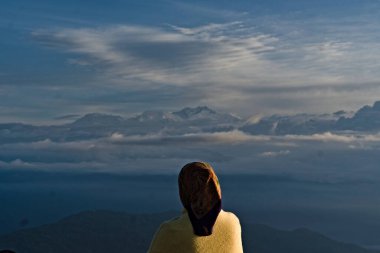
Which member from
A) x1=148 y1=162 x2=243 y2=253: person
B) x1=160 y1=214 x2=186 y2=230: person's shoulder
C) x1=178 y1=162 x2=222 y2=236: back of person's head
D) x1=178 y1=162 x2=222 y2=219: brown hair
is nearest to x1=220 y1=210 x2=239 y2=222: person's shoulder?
x1=148 y1=162 x2=243 y2=253: person

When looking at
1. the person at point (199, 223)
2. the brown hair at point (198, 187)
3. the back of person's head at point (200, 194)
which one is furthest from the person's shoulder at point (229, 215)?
the brown hair at point (198, 187)

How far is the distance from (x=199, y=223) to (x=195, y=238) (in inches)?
12.3

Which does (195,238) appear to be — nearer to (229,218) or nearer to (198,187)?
(229,218)

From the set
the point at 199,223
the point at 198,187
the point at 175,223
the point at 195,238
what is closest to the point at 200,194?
the point at 198,187

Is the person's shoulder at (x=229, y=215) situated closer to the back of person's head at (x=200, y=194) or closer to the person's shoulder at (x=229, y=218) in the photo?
the person's shoulder at (x=229, y=218)

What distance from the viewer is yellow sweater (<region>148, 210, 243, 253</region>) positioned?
13203 mm

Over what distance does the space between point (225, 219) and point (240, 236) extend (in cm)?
46

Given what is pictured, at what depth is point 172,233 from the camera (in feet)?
43.4

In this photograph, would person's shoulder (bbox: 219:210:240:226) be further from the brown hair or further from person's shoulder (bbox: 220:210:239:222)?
the brown hair

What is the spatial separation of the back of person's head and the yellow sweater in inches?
6.2

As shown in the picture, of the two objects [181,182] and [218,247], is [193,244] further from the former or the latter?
[181,182]

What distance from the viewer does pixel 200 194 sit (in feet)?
41.7

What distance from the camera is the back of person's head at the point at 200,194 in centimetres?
1250

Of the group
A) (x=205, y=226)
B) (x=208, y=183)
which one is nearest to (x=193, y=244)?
(x=205, y=226)
